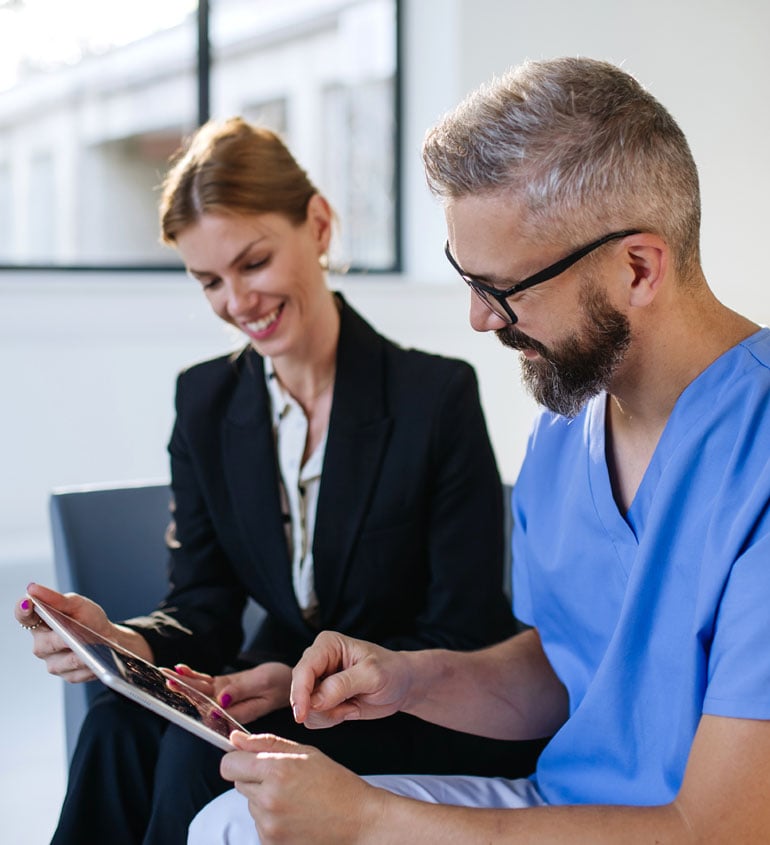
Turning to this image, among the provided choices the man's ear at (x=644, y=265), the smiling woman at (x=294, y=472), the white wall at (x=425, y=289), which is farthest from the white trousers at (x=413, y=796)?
the white wall at (x=425, y=289)

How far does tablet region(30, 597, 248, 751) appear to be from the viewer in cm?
95

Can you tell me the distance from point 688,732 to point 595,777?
0.16 metres

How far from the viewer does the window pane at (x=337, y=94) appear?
439 centimetres

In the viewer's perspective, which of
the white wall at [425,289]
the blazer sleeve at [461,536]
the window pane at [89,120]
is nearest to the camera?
the blazer sleeve at [461,536]

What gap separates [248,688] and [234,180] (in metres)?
0.77

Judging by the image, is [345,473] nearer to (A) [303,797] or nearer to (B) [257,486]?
(B) [257,486]

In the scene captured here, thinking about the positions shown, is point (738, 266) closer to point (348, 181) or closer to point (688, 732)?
point (348, 181)

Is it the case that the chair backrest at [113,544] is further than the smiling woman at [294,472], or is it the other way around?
the chair backrest at [113,544]

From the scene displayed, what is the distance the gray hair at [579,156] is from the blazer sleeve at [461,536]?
660 mm

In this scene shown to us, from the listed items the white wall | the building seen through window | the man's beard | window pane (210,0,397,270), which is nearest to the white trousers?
the man's beard

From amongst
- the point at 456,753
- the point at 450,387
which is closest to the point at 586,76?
the point at 450,387

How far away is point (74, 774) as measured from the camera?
139cm

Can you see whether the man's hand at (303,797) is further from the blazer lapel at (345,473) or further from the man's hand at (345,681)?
the blazer lapel at (345,473)

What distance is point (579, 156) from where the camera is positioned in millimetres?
970
